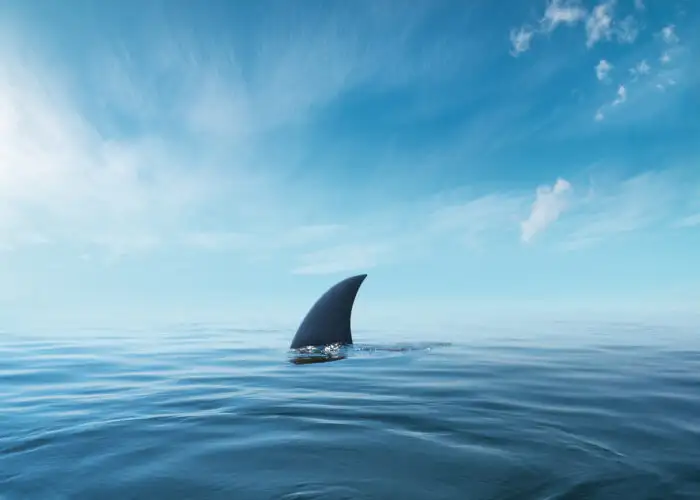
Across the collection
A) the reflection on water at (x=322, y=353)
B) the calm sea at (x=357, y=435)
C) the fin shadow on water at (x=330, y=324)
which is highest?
the fin shadow on water at (x=330, y=324)

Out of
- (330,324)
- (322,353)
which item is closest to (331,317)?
(330,324)

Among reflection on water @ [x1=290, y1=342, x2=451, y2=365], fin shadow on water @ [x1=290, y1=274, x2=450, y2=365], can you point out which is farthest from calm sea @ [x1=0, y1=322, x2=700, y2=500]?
fin shadow on water @ [x1=290, y1=274, x2=450, y2=365]

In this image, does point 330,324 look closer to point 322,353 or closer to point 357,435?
point 322,353

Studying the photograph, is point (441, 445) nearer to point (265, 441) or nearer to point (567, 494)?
point (567, 494)

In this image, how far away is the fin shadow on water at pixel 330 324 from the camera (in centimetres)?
1495

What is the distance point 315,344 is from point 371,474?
38.1 ft

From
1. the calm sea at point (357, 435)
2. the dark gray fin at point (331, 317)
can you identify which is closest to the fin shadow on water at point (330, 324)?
the dark gray fin at point (331, 317)

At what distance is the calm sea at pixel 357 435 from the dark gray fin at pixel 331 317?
13.4 ft

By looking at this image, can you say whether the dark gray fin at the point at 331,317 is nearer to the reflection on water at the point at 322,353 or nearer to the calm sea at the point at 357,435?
the reflection on water at the point at 322,353

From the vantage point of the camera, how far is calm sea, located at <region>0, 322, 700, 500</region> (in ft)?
13.3

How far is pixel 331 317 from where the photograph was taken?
15211 mm

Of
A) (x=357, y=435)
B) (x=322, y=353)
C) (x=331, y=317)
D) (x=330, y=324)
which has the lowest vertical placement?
(x=357, y=435)

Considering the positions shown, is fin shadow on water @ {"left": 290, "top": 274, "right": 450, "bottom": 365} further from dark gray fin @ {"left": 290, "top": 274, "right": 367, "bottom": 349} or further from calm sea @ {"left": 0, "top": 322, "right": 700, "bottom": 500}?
calm sea @ {"left": 0, "top": 322, "right": 700, "bottom": 500}

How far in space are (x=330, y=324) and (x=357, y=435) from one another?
9.83m
